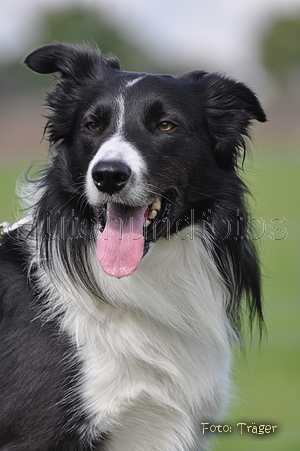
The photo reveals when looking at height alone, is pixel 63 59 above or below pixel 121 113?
above

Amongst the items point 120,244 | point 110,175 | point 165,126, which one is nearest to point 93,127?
point 165,126

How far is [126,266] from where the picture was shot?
3.71m

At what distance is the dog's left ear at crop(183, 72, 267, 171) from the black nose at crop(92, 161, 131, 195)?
2.97 ft

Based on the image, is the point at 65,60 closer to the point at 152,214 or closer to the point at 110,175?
the point at 110,175

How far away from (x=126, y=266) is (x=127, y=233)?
21 cm

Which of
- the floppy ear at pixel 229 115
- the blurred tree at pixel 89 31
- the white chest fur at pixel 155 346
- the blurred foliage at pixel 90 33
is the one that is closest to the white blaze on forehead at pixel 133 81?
the floppy ear at pixel 229 115

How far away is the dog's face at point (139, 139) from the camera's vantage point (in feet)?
12.2

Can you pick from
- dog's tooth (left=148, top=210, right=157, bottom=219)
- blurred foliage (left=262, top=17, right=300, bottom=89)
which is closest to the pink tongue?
dog's tooth (left=148, top=210, right=157, bottom=219)

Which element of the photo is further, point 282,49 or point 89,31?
point 282,49

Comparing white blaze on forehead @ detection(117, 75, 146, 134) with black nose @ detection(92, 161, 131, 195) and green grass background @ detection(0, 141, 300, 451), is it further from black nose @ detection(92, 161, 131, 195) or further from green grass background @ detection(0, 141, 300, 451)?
green grass background @ detection(0, 141, 300, 451)

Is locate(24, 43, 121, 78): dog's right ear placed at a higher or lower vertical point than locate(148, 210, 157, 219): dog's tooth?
higher

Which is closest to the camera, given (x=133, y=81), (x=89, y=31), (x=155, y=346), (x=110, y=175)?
(x=110, y=175)

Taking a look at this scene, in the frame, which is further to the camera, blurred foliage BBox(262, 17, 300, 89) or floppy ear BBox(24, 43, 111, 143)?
blurred foliage BBox(262, 17, 300, 89)

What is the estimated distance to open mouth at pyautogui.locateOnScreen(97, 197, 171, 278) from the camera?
3717 mm
